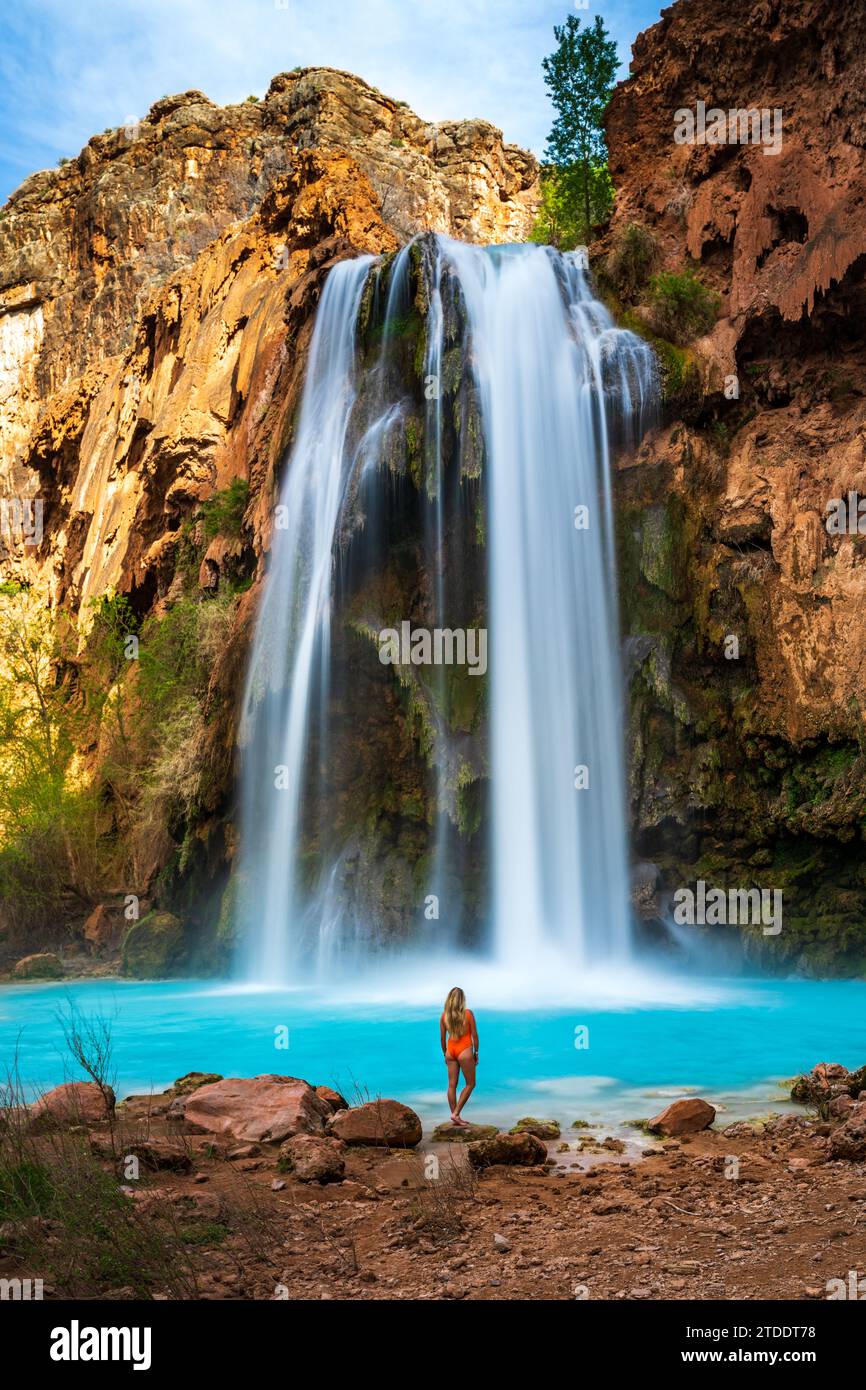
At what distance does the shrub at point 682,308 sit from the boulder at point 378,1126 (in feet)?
66.2

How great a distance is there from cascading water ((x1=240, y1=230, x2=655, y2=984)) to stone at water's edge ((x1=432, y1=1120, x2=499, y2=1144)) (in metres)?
11.2

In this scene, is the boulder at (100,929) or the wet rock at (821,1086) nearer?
the wet rock at (821,1086)

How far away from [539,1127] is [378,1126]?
1429 millimetres

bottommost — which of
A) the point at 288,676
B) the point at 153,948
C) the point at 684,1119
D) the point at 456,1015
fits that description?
Answer: the point at 684,1119

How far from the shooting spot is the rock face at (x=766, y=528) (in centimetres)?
1966

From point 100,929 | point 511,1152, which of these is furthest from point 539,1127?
point 100,929

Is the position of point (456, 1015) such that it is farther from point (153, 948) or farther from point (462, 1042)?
point (153, 948)

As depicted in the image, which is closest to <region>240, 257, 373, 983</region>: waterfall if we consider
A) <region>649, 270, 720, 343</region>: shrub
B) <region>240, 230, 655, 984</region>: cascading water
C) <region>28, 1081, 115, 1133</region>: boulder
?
<region>240, 230, 655, 984</region>: cascading water

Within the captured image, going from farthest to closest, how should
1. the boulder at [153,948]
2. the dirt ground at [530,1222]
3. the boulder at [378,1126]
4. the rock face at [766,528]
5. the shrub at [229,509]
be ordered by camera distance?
the shrub at [229,509] → the boulder at [153,948] → the rock face at [766,528] → the boulder at [378,1126] → the dirt ground at [530,1222]

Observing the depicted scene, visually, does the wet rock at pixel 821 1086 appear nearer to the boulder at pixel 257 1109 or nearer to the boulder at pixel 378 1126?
the boulder at pixel 378 1126

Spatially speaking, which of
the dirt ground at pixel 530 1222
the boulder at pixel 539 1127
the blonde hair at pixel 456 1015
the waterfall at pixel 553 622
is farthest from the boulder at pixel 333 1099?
the waterfall at pixel 553 622

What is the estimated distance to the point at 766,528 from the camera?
2119cm

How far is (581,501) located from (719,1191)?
17.5 metres

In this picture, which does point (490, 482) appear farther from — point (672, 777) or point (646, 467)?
point (672, 777)
